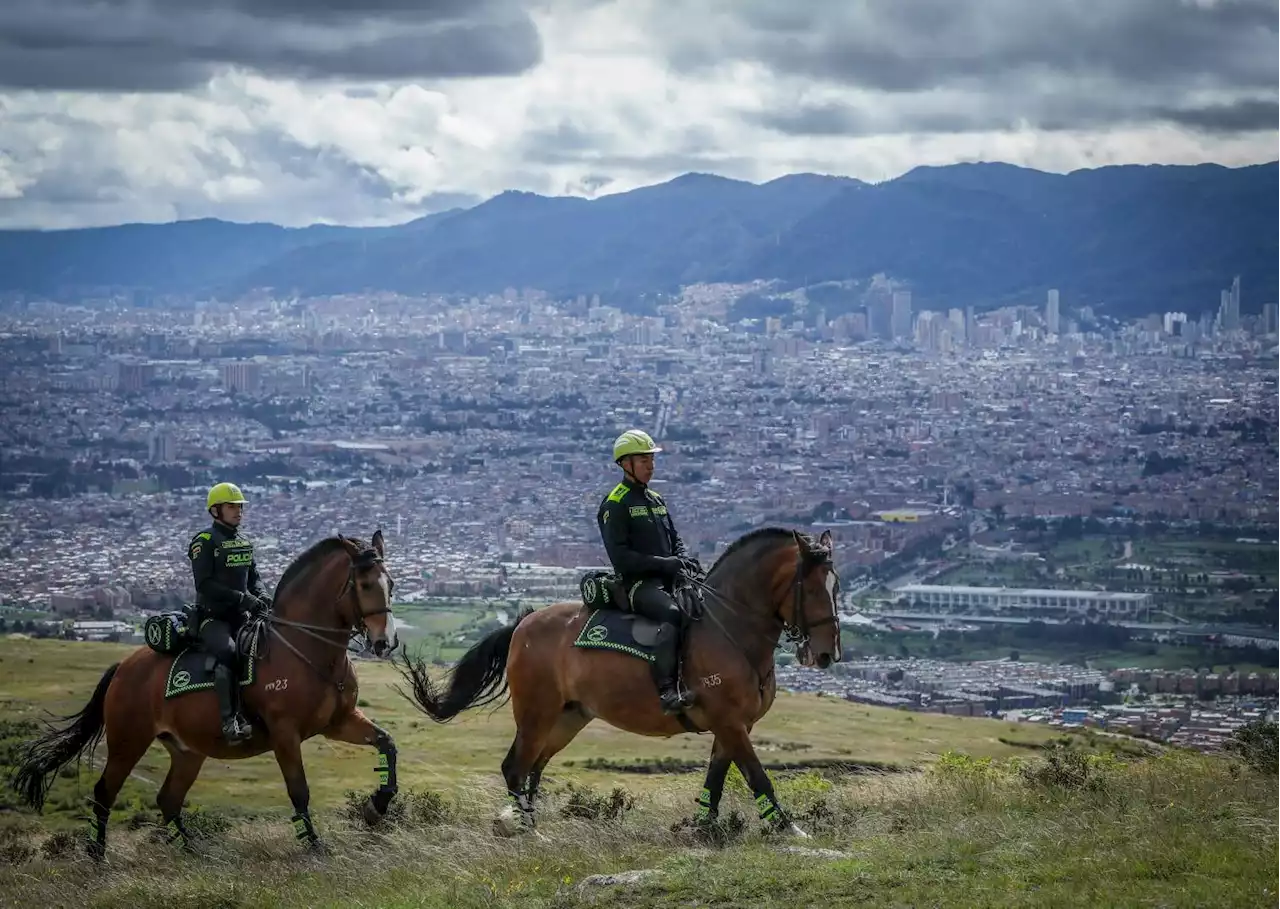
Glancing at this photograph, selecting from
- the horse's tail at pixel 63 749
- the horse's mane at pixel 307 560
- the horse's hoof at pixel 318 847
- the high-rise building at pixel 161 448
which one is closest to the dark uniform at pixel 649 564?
the horse's mane at pixel 307 560

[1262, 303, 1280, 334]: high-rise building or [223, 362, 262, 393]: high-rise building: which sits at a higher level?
[1262, 303, 1280, 334]: high-rise building

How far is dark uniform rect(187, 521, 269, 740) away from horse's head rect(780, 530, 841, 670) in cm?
447

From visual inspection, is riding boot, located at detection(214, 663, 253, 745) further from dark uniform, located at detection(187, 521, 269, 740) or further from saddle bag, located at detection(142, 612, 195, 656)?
saddle bag, located at detection(142, 612, 195, 656)

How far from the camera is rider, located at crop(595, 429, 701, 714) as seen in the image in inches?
547

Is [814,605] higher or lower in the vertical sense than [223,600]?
higher

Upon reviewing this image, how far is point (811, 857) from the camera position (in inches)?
469

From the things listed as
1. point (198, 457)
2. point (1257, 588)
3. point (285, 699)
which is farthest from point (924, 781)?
point (198, 457)

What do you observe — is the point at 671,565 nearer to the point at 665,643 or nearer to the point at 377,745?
the point at 665,643

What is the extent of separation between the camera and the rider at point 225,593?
14.1 m

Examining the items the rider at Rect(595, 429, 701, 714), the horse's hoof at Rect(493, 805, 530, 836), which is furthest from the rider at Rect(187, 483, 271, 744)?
the rider at Rect(595, 429, 701, 714)

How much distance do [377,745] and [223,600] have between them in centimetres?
174

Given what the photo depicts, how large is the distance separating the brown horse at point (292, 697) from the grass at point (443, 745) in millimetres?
6836

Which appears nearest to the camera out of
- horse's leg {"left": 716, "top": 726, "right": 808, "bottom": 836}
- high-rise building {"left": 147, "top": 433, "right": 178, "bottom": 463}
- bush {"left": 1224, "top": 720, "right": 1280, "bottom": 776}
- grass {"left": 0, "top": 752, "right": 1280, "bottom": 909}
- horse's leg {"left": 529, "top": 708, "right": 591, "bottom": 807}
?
grass {"left": 0, "top": 752, "right": 1280, "bottom": 909}

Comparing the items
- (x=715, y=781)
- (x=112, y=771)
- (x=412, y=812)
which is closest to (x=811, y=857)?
(x=715, y=781)
